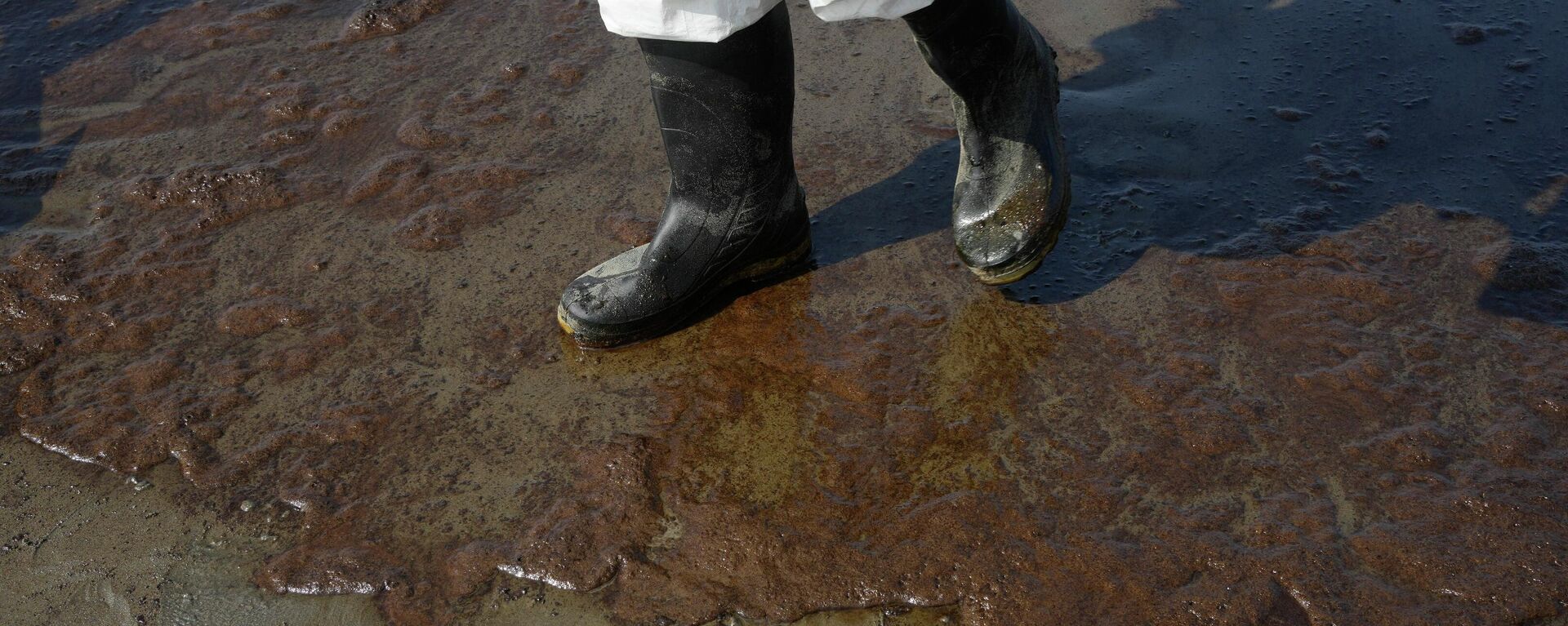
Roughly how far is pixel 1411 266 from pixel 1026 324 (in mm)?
714

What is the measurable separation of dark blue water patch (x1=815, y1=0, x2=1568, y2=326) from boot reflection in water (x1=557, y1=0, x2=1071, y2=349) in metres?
0.14

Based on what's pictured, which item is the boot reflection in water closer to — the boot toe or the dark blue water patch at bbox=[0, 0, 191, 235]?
the boot toe

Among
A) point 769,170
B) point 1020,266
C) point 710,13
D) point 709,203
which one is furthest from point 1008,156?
point 710,13

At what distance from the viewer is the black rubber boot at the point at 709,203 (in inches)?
71.2

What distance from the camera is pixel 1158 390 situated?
1793 mm

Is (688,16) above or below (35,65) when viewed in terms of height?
above

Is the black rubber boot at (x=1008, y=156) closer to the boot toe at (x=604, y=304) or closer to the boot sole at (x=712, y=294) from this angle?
the boot sole at (x=712, y=294)

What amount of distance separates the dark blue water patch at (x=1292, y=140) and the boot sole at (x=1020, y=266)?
0.06 m

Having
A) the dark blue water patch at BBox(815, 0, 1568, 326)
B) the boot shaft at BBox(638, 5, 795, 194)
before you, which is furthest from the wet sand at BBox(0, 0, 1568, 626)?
the boot shaft at BBox(638, 5, 795, 194)

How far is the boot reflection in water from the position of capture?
1.81 metres

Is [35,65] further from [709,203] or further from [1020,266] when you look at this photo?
[1020,266]

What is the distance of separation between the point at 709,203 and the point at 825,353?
0.34 m

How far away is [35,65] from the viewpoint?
2.84 metres

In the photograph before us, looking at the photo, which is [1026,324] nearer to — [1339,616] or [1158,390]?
[1158,390]
